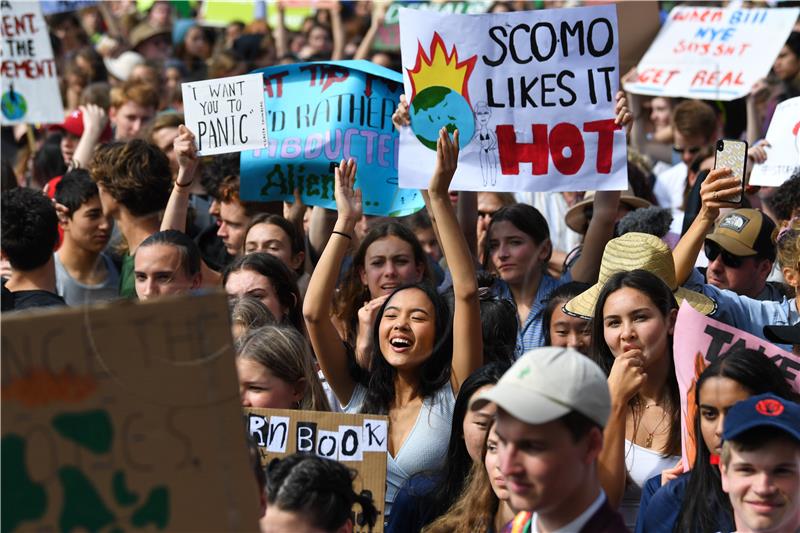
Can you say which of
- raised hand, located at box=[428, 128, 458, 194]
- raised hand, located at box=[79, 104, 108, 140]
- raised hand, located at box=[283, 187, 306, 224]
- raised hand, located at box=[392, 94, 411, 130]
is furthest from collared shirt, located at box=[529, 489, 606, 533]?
raised hand, located at box=[79, 104, 108, 140]

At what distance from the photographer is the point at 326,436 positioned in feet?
14.3

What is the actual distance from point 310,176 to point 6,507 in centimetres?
439

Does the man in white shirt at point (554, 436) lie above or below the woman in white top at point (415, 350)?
above

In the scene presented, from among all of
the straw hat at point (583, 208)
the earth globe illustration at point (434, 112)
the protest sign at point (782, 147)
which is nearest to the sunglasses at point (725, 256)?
the protest sign at point (782, 147)

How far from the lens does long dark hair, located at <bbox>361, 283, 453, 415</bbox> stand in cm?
504

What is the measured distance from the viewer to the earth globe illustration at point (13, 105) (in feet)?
29.6

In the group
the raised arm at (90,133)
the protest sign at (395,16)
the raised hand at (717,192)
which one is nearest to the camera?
the raised hand at (717,192)

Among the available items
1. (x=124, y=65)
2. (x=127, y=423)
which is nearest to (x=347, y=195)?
(x=127, y=423)

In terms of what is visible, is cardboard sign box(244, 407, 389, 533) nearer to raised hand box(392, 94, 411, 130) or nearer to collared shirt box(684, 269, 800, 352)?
collared shirt box(684, 269, 800, 352)

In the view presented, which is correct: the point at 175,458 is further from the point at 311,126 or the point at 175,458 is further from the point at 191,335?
the point at 311,126

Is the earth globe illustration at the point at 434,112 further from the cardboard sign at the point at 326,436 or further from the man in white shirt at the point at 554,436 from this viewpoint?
the man in white shirt at the point at 554,436

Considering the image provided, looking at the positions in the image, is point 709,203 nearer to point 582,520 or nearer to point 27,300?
point 582,520

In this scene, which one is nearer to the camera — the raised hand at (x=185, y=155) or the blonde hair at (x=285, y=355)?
the blonde hair at (x=285, y=355)

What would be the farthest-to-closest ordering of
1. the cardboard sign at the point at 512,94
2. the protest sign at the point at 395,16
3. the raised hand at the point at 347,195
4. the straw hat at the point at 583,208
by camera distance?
the protest sign at the point at 395,16 → the straw hat at the point at 583,208 → the cardboard sign at the point at 512,94 → the raised hand at the point at 347,195
